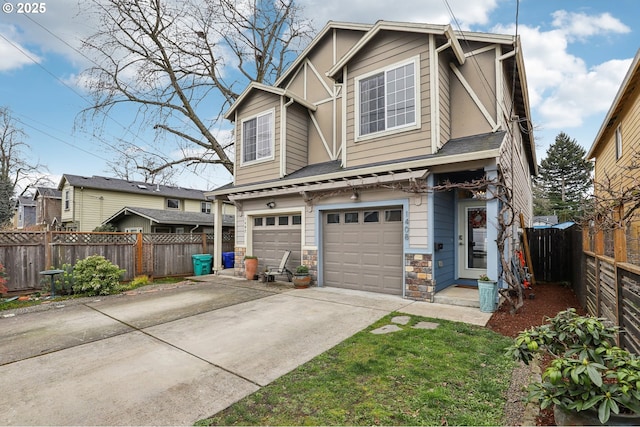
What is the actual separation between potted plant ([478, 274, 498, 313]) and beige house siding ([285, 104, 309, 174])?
633 cm

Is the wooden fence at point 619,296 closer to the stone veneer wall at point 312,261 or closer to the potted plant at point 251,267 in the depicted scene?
the stone veneer wall at point 312,261

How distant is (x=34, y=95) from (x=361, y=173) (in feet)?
58.8

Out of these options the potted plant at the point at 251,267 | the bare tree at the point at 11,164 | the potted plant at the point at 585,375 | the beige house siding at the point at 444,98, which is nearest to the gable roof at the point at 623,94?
the beige house siding at the point at 444,98


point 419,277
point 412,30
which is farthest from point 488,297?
point 412,30

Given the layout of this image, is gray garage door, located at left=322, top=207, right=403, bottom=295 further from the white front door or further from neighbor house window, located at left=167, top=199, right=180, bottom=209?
neighbor house window, located at left=167, top=199, right=180, bottom=209

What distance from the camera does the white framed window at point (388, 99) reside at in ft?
23.5

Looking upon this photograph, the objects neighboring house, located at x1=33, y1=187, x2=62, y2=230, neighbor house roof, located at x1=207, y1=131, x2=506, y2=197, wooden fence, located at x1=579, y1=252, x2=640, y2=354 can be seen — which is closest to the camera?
wooden fence, located at x1=579, y1=252, x2=640, y2=354

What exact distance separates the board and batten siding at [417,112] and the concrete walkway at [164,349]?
3397mm

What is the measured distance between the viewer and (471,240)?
25.6 feet

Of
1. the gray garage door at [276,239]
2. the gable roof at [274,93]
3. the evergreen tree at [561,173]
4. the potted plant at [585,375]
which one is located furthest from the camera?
the evergreen tree at [561,173]

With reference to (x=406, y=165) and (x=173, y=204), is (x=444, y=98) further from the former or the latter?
Answer: (x=173, y=204)

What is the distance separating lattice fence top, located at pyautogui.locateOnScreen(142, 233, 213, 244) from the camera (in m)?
11.0

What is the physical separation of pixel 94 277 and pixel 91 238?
228 cm

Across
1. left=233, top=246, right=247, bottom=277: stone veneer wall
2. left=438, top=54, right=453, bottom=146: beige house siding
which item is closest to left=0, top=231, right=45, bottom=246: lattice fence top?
left=233, top=246, right=247, bottom=277: stone veneer wall
